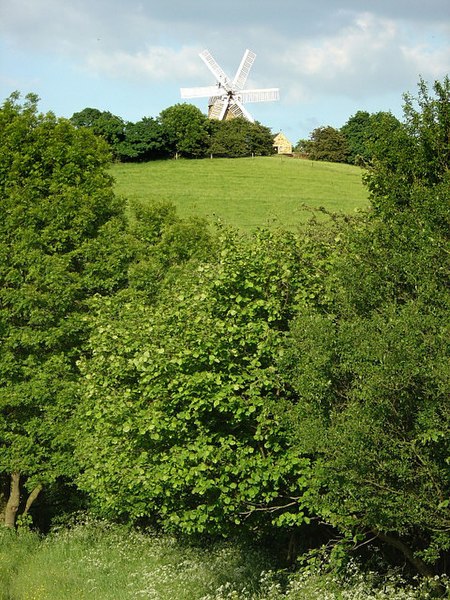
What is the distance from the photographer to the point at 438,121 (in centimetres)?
1750

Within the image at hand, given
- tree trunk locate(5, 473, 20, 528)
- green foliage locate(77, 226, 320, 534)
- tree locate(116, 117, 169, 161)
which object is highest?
tree locate(116, 117, 169, 161)

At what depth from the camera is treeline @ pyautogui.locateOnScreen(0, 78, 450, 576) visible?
13.9 metres

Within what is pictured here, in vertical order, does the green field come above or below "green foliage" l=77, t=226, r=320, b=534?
above

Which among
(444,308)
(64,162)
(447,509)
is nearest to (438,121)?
(444,308)

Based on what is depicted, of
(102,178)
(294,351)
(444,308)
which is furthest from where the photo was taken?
(102,178)

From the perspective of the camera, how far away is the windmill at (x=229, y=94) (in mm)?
121562

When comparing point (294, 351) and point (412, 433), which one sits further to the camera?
point (294, 351)

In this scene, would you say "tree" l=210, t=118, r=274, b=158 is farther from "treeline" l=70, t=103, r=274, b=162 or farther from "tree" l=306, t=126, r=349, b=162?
"tree" l=306, t=126, r=349, b=162

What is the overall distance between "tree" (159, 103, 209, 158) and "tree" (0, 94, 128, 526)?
224 feet

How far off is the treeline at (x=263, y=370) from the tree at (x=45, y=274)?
0.08m

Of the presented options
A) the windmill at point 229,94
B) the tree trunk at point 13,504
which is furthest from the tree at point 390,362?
the windmill at point 229,94

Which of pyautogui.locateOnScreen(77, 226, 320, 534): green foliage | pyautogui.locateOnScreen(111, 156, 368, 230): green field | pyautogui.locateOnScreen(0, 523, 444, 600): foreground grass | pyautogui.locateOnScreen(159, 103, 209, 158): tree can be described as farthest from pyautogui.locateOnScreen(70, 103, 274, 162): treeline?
pyautogui.locateOnScreen(77, 226, 320, 534): green foliage

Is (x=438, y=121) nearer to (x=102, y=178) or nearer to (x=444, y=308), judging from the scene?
(x=444, y=308)

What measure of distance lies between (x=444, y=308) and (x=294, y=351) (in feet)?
10.4
